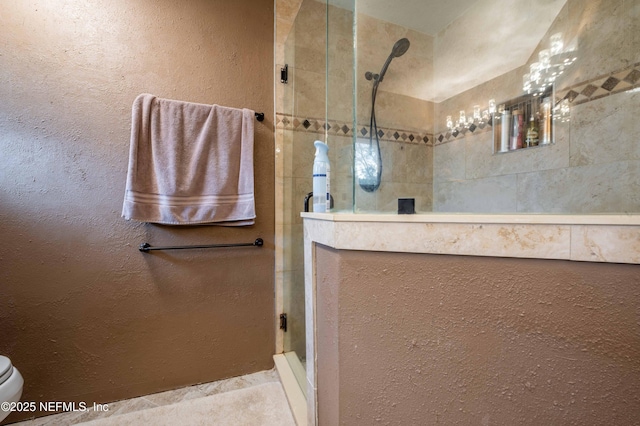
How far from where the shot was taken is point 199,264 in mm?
1255

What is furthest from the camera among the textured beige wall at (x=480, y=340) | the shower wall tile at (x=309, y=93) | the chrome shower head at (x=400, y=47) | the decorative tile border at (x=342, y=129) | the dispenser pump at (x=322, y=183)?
the chrome shower head at (x=400, y=47)

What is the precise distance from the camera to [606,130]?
95 cm

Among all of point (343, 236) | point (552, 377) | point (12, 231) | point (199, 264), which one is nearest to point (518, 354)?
point (552, 377)

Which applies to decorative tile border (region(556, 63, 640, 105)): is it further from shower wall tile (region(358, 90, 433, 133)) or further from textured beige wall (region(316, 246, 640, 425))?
textured beige wall (region(316, 246, 640, 425))

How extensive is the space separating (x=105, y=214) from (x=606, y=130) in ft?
7.30

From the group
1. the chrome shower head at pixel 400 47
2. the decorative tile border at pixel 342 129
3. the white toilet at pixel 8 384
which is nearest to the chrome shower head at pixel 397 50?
the chrome shower head at pixel 400 47

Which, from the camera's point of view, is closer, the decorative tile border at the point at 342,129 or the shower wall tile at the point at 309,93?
the decorative tile border at the point at 342,129

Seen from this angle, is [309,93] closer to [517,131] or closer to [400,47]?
[400,47]

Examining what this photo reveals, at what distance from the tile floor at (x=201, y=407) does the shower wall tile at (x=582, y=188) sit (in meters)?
1.34

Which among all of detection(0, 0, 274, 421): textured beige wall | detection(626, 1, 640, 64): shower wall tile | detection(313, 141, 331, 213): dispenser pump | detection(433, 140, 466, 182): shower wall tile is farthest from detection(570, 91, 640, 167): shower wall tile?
detection(0, 0, 274, 421): textured beige wall

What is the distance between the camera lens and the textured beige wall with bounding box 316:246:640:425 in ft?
1.42

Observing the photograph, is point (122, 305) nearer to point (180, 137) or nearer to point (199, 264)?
point (199, 264)

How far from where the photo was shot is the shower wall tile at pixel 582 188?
2.38ft

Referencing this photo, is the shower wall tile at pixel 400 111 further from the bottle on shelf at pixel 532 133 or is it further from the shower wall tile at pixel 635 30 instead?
the shower wall tile at pixel 635 30
